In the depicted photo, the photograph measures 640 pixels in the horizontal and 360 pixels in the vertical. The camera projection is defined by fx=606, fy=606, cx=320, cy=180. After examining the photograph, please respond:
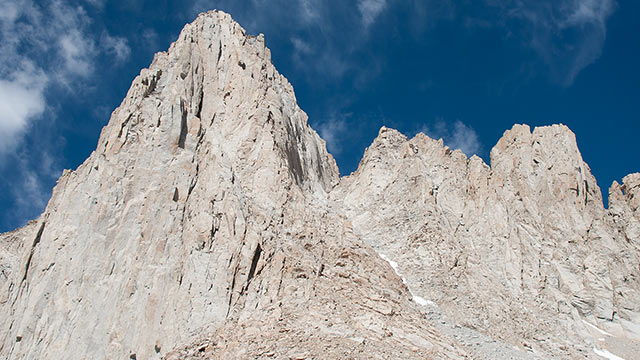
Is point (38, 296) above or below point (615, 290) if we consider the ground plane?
below

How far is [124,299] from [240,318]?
6689 millimetres

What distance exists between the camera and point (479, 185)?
4469cm

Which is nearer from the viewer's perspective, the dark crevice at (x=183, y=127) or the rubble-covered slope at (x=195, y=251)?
the rubble-covered slope at (x=195, y=251)

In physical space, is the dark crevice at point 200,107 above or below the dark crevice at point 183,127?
above

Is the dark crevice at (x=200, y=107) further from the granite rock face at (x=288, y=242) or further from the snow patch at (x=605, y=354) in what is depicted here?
the snow patch at (x=605, y=354)

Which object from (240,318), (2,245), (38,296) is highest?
(2,245)

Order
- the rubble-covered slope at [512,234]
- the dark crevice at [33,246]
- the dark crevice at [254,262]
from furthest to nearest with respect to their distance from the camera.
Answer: the dark crevice at [33,246]
the rubble-covered slope at [512,234]
the dark crevice at [254,262]

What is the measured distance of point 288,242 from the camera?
107 feet

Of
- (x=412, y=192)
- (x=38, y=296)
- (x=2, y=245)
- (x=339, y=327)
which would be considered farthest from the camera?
(x=2, y=245)

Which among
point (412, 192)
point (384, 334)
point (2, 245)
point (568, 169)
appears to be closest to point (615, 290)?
point (568, 169)

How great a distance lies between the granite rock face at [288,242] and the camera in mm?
28953

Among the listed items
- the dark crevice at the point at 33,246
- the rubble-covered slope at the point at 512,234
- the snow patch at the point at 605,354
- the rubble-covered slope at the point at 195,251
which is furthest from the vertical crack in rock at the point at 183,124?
the snow patch at the point at 605,354

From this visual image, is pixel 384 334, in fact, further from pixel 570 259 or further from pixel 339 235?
pixel 570 259

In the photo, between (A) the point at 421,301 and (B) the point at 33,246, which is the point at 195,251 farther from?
(A) the point at 421,301
